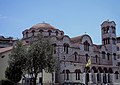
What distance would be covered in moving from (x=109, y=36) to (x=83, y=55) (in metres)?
11.3

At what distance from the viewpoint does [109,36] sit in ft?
224

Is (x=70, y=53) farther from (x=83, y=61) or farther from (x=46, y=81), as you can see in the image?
(x=46, y=81)

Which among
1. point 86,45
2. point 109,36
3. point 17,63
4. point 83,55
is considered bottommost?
point 17,63

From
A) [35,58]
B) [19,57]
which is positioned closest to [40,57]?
[35,58]

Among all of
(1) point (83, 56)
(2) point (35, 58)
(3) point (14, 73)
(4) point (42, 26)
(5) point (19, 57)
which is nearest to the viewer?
(2) point (35, 58)

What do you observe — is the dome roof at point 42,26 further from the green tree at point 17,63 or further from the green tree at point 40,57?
the green tree at point 40,57

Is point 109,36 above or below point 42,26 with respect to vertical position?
below

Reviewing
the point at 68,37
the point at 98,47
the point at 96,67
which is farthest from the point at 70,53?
the point at 98,47

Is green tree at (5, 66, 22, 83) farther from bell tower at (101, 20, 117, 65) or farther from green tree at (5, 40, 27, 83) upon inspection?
bell tower at (101, 20, 117, 65)

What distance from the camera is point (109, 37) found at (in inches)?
2682

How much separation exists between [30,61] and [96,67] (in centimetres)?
2485

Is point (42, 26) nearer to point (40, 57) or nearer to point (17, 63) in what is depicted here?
point (17, 63)

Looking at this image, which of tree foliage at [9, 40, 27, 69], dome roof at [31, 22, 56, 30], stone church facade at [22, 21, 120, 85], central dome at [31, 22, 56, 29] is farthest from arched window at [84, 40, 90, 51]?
tree foliage at [9, 40, 27, 69]

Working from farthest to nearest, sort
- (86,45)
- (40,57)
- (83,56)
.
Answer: (86,45)
(83,56)
(40,57)
